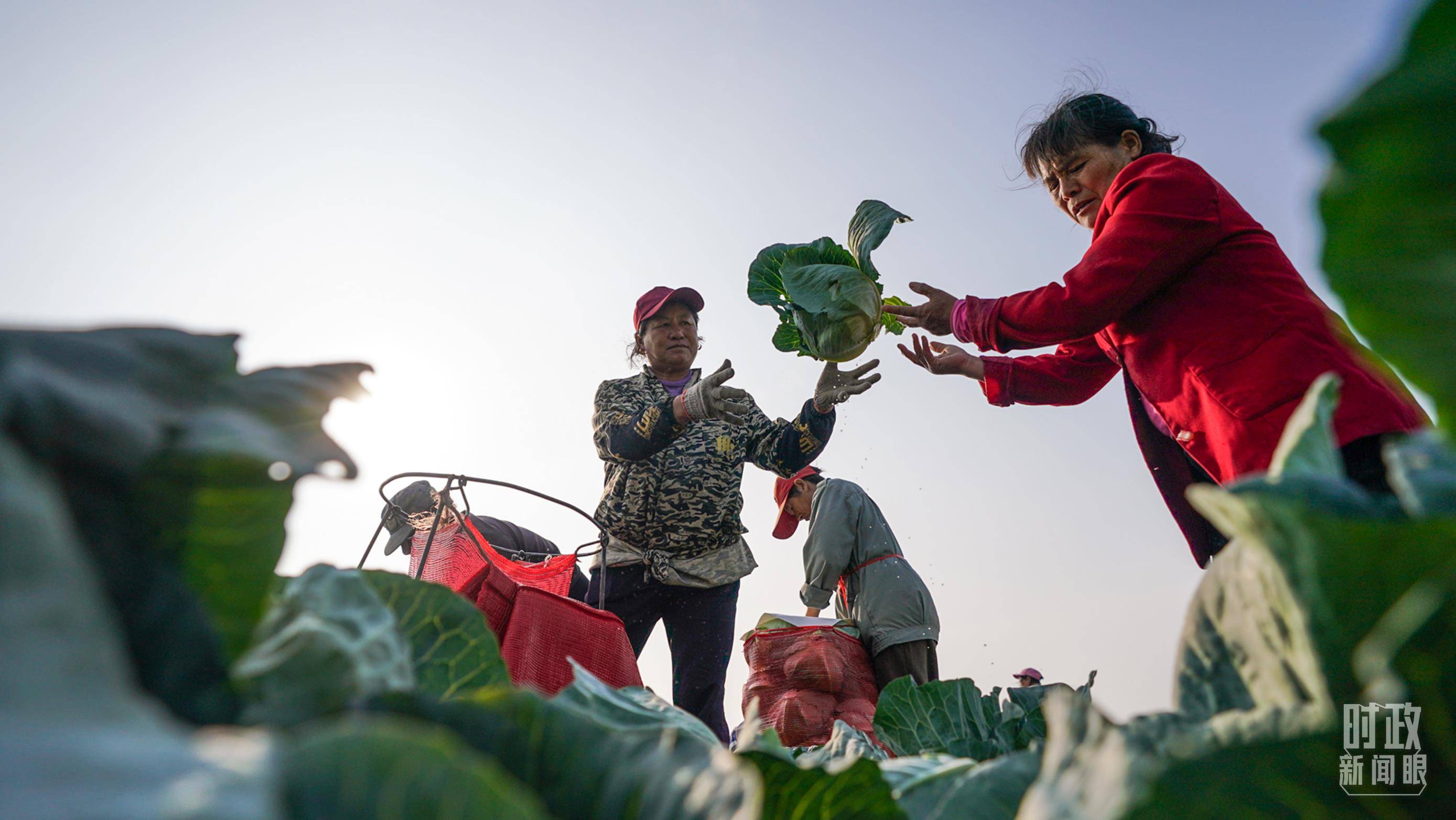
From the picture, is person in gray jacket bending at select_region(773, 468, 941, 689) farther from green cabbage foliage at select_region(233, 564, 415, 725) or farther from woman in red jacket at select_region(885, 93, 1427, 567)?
green cabbage foliage at select_region(233, 564, 415, 725)

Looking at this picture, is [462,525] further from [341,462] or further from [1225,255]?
[341,462]

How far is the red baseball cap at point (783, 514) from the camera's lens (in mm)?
7277

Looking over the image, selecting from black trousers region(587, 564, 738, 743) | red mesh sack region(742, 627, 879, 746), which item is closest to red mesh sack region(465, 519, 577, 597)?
black trousers region(587, 564, 738, 743)

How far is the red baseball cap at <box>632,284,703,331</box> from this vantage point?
17.0ft

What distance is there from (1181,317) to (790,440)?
252 cm

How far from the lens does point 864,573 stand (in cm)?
599

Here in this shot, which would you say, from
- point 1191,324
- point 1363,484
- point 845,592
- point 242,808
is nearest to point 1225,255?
point 1191,324

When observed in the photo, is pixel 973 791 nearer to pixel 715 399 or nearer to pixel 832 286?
pixel 832 286

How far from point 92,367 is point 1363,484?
2.39 m

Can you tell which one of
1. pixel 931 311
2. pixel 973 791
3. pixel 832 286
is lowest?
pixel 973 791

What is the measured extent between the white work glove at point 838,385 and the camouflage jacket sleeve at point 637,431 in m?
0.74

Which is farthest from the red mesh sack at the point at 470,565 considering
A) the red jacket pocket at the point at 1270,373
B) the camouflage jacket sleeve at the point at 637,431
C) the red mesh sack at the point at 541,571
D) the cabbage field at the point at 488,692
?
the cabbage field at the point at 488,692

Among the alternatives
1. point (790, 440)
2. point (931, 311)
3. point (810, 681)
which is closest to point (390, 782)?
point (931, 311)

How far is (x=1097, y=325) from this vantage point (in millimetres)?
2795
